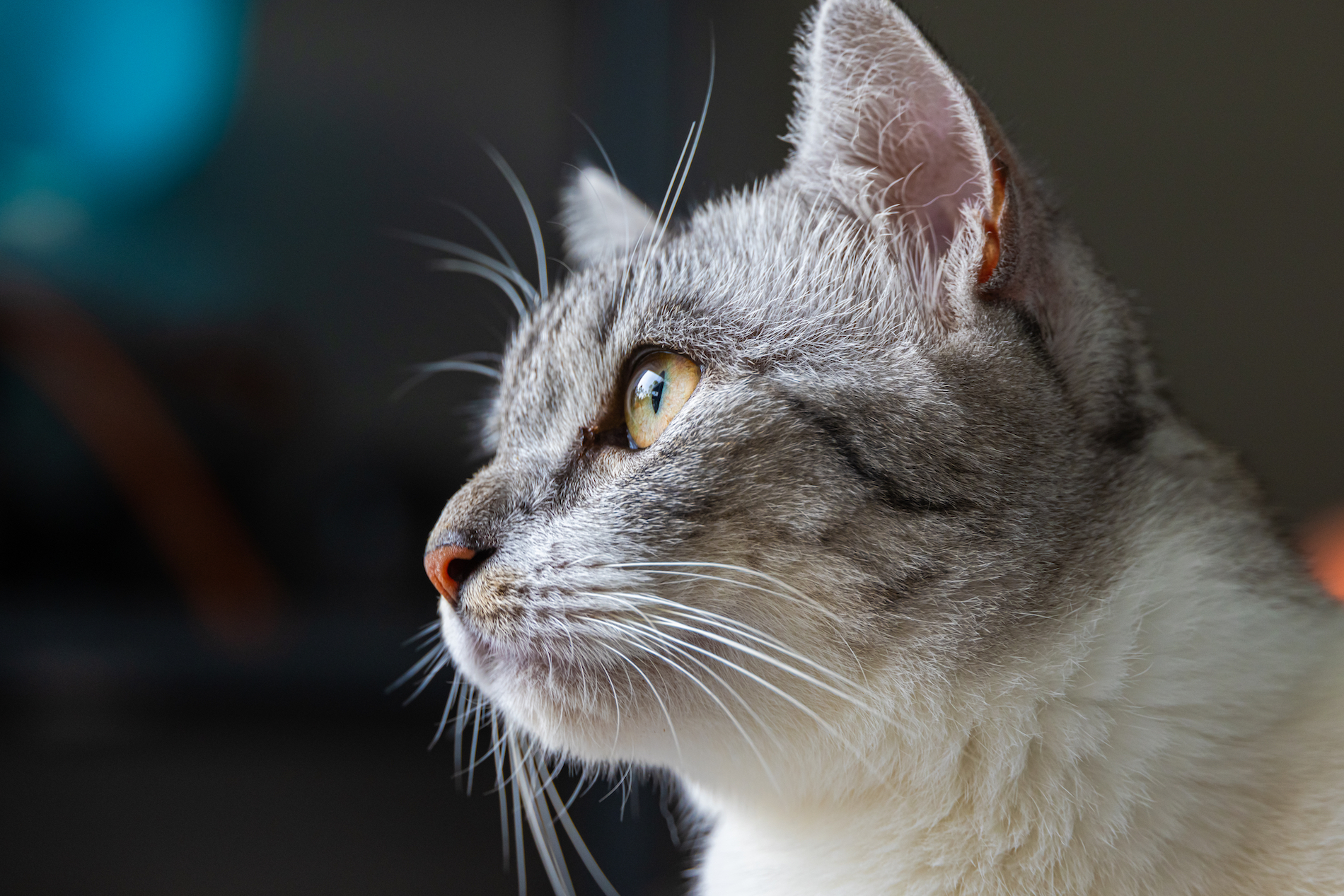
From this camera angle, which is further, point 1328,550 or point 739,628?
point 1328,550

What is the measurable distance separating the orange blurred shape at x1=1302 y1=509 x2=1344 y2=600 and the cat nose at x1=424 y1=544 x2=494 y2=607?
715 millimetres

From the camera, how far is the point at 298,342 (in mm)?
1741

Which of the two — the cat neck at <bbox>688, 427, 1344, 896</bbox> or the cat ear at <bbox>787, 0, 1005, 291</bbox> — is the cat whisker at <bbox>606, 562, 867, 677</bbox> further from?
the cat ear at <bbox>787, 0, 1005, 291</bbox>

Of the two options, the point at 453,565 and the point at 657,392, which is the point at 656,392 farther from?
the point at 453,565

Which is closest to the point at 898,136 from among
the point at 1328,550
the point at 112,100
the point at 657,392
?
the point at 657,392

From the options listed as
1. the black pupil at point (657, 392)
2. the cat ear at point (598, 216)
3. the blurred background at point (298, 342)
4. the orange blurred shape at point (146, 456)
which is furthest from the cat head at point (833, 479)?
the orange blurred shape at point (146, 456)

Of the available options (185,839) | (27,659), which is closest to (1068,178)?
(185,839)

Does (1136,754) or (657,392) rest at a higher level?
(657,392)

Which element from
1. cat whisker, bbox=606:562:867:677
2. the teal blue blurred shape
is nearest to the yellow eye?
cat whisker, bbox=606:562:867:677

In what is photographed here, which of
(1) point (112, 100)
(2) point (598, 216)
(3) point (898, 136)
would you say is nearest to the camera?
(3) point (898, 136)

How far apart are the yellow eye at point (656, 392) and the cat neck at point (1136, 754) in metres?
0.28

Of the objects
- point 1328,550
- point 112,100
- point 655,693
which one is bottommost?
point 655,693

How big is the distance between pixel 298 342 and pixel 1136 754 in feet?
5.02

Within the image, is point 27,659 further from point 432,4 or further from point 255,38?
point 432,4
